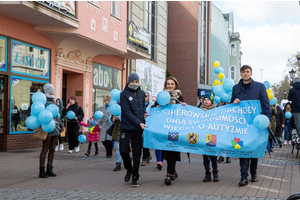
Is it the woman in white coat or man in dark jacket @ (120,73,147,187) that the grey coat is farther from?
man in dark jacket @ (120,73,147,187)

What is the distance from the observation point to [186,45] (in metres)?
38.3

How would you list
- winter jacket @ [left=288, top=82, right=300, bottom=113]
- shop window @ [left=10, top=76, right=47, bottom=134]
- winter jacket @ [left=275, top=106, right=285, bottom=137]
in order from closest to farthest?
winter jacket @ [left=288, top=82, right=300, bottom=113] < shop window @ [left=10, top=76, right=47, bottom=134] < winter jacket @ [left=275, top=106, right=285, bottom=137]

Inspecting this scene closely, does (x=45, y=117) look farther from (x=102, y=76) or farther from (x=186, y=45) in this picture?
(x=186, y=45)

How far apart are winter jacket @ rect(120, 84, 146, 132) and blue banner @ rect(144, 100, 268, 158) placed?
1.17 feet

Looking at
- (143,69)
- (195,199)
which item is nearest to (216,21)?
(143,69)

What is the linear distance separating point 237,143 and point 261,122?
589 mm

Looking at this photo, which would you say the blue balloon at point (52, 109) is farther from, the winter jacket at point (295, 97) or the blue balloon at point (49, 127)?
the winter jacket at point (295, 97)

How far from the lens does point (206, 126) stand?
7188 millimetres

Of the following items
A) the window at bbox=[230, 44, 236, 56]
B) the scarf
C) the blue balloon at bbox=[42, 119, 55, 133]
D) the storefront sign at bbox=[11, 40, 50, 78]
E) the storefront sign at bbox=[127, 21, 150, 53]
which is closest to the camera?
the scarf

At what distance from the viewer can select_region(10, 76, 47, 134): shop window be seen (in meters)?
13.3

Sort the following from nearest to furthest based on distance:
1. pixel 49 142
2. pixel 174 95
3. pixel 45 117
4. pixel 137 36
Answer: pixel 174 95 → pixel 45 117 → pixel 49 142 → pixel 137 36

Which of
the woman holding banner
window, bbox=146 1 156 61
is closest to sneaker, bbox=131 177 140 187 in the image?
the woman holding banner

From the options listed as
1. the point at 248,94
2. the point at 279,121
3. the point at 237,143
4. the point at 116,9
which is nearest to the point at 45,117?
the point at 237,143

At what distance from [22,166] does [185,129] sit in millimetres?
4715
